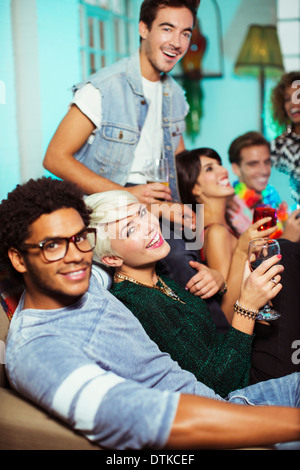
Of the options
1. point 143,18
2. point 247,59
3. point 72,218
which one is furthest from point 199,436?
point 247,59

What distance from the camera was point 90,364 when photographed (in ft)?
3.59

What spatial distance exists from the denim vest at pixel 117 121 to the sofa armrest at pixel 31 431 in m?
1.40

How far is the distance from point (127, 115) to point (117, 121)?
0.07 m

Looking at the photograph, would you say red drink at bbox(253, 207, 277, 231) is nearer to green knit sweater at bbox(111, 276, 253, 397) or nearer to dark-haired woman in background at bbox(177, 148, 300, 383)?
dark-haired woman in background at bbox(177, 148, 300, 383)

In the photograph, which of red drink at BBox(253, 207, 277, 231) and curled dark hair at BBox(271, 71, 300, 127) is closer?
red drink at BBox(253, 207, 277, 231)

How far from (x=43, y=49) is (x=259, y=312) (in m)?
1.92

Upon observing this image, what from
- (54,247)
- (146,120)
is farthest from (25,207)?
(146,120)

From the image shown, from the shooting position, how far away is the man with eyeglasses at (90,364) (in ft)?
3.38

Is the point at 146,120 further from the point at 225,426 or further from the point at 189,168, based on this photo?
the point at 225,426

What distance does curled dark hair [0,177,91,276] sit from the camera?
1269 mm

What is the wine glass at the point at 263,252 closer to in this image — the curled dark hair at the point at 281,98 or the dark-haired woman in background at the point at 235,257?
the dark-haired woman in background at the point at 235,257

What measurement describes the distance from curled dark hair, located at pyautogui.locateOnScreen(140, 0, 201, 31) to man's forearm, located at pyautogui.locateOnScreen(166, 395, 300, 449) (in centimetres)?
190

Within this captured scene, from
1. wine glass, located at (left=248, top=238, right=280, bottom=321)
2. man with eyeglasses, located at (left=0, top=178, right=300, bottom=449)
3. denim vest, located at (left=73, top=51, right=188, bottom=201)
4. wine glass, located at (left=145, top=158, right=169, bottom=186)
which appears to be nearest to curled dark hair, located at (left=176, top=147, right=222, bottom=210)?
denim vest, located at (left=73, top=51, right=188, bottom=201)

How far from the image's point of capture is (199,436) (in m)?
1.03
